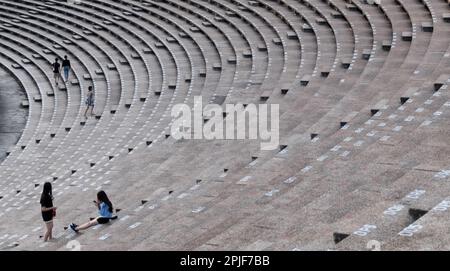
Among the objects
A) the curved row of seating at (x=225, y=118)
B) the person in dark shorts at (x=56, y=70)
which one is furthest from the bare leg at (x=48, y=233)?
the person in dark shorts at (x=56, y=70)

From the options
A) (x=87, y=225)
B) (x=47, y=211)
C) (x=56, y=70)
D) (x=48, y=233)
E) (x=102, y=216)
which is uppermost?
(x=56, y=70)

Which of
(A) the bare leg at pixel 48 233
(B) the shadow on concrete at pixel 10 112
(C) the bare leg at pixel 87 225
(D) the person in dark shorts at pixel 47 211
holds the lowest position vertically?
(B) the shadow on concrete at pixel 10 112

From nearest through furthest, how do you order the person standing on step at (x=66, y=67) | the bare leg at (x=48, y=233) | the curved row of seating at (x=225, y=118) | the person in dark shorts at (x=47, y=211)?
the curved row of seating at (x=225, y=118) → the person in dark shorts at (x=47, y=211) → the bare leg at (x=48, y=233) → the person standing on step at (x=66, y=67)

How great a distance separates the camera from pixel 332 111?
28.2 m

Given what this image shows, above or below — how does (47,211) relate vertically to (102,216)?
above

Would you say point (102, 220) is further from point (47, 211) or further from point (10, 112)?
point (10, 112)

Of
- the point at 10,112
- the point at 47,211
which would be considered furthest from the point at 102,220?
the point at 10,112

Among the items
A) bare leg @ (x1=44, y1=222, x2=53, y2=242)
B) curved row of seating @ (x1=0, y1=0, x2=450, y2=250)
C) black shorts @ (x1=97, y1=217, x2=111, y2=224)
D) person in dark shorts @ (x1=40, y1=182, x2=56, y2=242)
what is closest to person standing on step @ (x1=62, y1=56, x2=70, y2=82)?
curved row of seating @ (x1=0, y1=0, x2=450, y2=250)

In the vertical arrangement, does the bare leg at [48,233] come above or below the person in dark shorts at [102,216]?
below

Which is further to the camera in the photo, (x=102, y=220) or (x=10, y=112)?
(x=10, y=112)

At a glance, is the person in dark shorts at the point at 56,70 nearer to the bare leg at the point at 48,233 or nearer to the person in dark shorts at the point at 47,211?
the person in dark shorts at the point at 47,211

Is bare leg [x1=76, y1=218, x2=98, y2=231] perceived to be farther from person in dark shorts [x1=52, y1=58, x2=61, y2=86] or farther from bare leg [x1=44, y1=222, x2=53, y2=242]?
person in dark shorts [x1=52, y1=58, x2=61, y2=86]

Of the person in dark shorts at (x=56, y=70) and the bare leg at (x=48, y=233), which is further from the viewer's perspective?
the person in dark shorts at (x=56, y=70)
